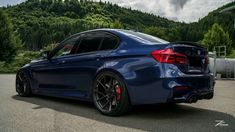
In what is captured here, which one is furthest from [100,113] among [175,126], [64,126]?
[175,126]

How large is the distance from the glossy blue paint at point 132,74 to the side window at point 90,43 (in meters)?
0.13

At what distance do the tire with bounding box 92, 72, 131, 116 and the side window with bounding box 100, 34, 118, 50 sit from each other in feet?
1.70

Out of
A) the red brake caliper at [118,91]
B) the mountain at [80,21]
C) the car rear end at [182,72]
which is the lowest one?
the red brake caliper at [118,91]

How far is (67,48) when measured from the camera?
6906mm

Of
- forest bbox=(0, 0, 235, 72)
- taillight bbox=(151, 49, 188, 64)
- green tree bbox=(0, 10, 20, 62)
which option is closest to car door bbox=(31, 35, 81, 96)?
taillight bbox=(151, 49, 188, 64)

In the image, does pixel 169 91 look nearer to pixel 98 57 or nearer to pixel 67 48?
pixel 98 57

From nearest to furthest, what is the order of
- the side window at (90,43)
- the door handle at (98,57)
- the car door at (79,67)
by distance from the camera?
the door handle at (98,57)
the car door at (79,67)
the side window at (90,43)

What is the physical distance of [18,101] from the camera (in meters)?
7.19

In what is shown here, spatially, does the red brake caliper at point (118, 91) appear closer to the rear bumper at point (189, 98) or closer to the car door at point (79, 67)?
the car door at point (79, 67)

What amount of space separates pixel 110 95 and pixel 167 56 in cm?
120

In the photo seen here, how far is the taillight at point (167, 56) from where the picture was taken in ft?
16.4

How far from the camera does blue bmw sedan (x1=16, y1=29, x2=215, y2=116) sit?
5.00 m
